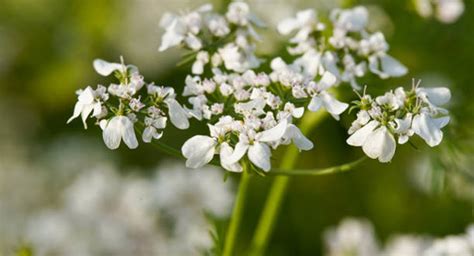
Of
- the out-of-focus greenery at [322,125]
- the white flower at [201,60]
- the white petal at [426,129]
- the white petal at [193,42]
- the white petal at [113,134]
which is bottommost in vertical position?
the out-of-focus greenery at [322,125]

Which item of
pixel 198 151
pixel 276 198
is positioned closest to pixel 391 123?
pixel 198 151

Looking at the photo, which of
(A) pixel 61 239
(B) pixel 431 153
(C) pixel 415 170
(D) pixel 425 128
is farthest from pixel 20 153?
(D) pixel 425 128

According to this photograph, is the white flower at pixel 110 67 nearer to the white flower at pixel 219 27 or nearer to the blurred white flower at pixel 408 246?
the white flower at pixel 219 27

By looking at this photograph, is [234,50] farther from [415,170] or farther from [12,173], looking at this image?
[12,173]

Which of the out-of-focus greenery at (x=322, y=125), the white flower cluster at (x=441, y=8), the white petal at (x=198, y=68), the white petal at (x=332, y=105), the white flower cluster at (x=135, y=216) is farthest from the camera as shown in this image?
the out-of-focus greenery at (x=322, y=125)

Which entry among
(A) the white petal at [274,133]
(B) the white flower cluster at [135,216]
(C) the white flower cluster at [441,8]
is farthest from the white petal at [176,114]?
(C) the white flower cluster at [441,8]

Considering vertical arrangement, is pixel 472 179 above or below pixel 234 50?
below

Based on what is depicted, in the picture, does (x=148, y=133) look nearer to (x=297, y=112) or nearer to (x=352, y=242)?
(x=297, y=112)

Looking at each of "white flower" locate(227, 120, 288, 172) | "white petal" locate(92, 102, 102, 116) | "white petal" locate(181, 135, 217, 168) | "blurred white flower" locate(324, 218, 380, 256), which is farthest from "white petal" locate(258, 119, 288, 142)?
"blurred white flower" locate(324, 218, 380, 256)
